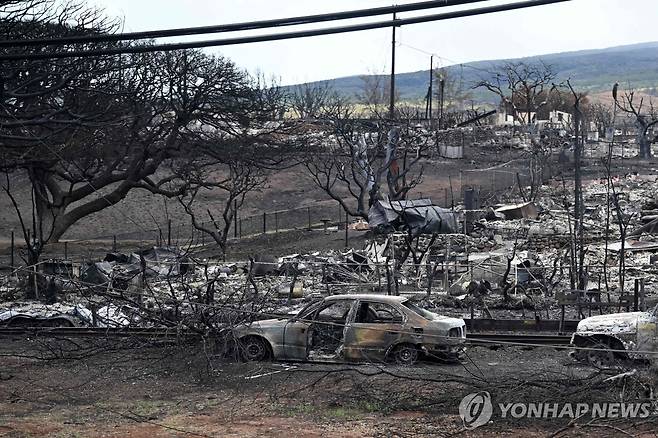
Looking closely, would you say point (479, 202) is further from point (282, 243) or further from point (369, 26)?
point (369, 26)

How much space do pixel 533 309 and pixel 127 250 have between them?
1896cm

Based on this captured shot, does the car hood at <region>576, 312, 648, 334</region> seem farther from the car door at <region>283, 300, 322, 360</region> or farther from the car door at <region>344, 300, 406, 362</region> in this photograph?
the car door at <region>283, 300, 322, 360</region>

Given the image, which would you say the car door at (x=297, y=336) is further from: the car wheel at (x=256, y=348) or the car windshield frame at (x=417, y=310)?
the car windshield frame at (x=417, y=310)

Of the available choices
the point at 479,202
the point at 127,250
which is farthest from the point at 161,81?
the point at 479,202

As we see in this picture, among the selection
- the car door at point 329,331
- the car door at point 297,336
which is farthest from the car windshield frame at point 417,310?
the car door at point 297,336

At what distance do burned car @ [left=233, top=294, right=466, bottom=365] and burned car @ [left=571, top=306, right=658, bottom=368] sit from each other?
195cm

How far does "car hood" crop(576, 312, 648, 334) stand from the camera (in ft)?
49.6

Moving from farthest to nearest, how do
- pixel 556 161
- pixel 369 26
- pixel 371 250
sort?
1. pixel 556 161
2. pixel 371 250
3. pixel 369 26

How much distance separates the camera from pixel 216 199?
5425 centimetres

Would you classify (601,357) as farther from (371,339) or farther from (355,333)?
(355,333)

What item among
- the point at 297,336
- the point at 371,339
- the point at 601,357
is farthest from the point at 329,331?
the point at 601,357

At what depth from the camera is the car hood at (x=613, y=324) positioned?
15.1 m

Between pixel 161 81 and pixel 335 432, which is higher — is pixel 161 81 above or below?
above

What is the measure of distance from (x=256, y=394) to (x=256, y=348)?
1832 mm
